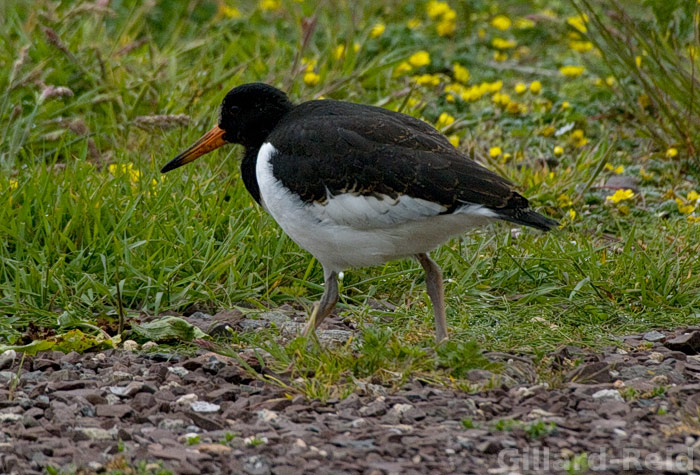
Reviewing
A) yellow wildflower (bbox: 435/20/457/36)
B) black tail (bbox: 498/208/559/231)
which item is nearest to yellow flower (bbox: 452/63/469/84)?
yellow wildflower (bbox: 435/20/457/36)

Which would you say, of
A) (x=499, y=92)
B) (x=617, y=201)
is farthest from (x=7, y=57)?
(x=617, y=201)

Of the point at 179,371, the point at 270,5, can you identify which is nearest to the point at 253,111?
the point at 179,371

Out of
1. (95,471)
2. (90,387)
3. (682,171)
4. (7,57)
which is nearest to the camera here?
(95,471)

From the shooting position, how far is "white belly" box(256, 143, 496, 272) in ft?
13.8

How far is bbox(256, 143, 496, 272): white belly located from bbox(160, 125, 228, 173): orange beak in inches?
28.2

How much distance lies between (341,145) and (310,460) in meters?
1.55

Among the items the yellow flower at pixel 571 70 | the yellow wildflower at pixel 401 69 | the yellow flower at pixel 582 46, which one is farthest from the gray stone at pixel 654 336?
the yellow flower at pixel 582 46

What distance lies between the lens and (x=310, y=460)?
10.6 feet

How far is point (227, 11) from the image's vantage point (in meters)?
9.43

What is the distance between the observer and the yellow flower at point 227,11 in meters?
9.19

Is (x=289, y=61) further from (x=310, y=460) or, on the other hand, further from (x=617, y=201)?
(x=310, y=460)

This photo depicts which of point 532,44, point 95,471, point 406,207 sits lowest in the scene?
point 95,471

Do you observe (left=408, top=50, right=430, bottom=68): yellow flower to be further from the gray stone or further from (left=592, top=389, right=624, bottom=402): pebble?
(left=592, top=389, right=624, bottom=402): pebble

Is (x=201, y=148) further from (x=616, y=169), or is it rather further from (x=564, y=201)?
(x=616, y=169)
